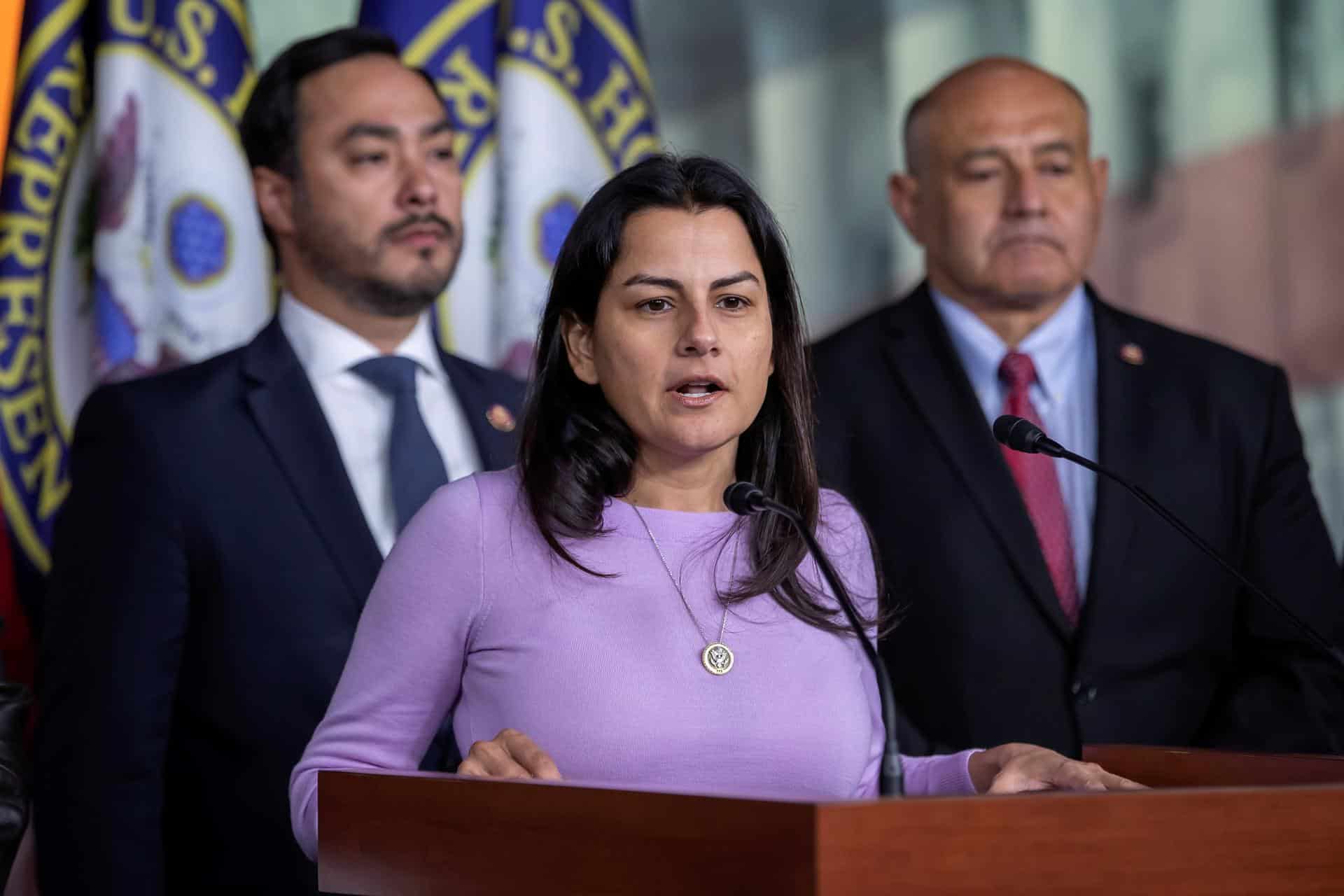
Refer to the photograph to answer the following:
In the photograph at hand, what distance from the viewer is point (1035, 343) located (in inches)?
121

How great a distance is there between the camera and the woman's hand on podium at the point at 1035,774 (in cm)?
164

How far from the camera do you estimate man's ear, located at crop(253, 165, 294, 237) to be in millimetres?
3047

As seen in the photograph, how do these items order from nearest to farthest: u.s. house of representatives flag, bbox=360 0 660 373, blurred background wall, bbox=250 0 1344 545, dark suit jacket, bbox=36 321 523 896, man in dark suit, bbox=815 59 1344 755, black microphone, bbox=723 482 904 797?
black microphone, bbox=723 482 904 797, dark suit jacket, bbox=36 321 523 896, man in dark suit, bbox=815 59 1344 755, u.s. house of representatives flag, bbox=360 0 660 373, blurred background wall, bbox=250 0 1344 545

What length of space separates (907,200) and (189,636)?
61.3 inches

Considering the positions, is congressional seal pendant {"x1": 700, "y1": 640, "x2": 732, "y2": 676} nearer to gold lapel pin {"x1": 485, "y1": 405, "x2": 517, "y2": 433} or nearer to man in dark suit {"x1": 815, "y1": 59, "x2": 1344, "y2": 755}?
man in dark suit {"x1": 815, "y1": 59, "x2": 1344, "y2": 755}

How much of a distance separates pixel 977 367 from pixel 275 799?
1.41 meters

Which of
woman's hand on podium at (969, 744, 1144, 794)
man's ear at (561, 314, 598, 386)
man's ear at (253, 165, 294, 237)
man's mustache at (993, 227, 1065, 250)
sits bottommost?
woman's hand on podium at (969, 744, 1144, 794)

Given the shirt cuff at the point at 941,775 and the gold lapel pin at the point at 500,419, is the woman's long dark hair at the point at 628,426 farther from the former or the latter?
the gold lapel pin at the point at 500,419

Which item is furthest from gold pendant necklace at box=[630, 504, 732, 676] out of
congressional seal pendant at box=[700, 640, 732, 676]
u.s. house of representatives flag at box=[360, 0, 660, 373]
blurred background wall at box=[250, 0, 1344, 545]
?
blurred background wall at box=[250, 0, 1344, 545]

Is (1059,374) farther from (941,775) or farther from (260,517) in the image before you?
(260,517)

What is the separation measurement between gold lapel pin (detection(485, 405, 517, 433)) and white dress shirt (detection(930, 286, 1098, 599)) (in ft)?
2.62

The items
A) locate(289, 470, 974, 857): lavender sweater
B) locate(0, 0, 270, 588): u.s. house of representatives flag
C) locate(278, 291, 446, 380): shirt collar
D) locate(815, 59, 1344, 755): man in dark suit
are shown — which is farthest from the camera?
locate(0, 0, 270, 588): u.s. house of representatives flag

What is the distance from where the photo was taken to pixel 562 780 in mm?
1432

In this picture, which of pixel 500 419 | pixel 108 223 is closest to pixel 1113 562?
pixel 500 419
